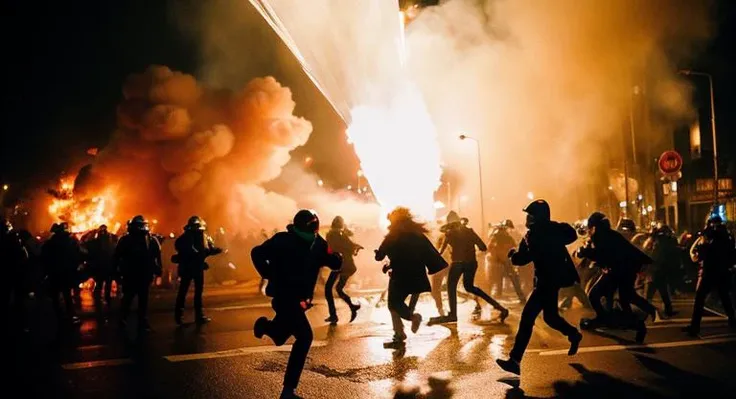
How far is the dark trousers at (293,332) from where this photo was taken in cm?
551


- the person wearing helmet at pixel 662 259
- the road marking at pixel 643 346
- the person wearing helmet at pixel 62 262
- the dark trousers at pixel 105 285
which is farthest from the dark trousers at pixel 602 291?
the dark trousers at pixel 105 285

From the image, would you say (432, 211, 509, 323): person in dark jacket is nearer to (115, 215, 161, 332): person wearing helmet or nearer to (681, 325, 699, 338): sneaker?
(681, 325, 699, 338): sneaker

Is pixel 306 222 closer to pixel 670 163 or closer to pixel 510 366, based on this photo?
pixel 510 366

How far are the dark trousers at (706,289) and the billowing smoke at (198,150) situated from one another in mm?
21585

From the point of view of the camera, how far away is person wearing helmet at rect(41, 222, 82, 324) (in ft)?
35.7

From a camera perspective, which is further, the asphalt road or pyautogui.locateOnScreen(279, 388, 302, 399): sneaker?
the asphalt road

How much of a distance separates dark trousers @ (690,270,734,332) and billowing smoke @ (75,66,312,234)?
2158 centimetres

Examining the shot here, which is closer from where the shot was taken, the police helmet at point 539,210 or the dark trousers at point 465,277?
the police helmet at point 539,210

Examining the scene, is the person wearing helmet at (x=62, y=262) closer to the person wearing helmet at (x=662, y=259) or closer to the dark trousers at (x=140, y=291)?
the dark trousers at (x=140, y=291)

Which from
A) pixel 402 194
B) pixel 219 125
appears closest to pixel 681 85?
pixel 402 194

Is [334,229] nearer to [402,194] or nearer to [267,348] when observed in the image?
[267,348]

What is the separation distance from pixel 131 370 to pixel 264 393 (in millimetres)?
1928

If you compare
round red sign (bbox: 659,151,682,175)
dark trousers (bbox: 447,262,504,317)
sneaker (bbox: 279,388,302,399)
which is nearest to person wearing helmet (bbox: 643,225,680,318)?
dark trousers (bbox: 447,262,504,317)

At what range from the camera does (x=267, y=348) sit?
8.09 meters
